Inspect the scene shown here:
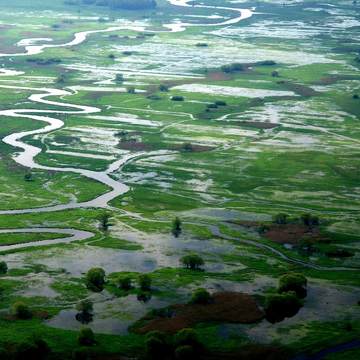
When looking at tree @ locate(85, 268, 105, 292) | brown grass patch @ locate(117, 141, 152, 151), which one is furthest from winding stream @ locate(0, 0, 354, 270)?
tree @ locate(85, 268, 105, 292)

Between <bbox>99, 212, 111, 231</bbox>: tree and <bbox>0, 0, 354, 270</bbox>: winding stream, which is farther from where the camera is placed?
<bbox>99, 212, 111, 231</bbox>: tree

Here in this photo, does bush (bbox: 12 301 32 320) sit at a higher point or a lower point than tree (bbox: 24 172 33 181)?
higher

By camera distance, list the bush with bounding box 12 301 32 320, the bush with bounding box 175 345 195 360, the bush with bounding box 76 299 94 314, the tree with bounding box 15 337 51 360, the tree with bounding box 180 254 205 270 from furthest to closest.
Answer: the tree with bounding box 180 254 205 270
the bush with bounding box 76 299 94 314
the bush with bounding box 12 301 32 320
the bush with bounding box 175 345 195 360
the tree with bounding box 15 337 51 360

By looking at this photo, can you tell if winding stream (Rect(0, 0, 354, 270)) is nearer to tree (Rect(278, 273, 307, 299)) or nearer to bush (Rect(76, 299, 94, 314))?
tree (Rect(278, 273, 307, 299))

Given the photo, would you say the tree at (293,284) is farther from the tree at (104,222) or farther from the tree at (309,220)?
the tree at (104,222)

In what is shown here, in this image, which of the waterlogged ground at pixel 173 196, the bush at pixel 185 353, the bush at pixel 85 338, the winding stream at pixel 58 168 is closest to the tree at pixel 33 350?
the bush at pixel 85 338

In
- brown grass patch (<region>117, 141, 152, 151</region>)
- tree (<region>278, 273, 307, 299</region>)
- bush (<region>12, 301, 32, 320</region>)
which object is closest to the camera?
bush (<region>12, 301, 32, 320</region>)

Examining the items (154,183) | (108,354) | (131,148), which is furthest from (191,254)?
(131,148)
